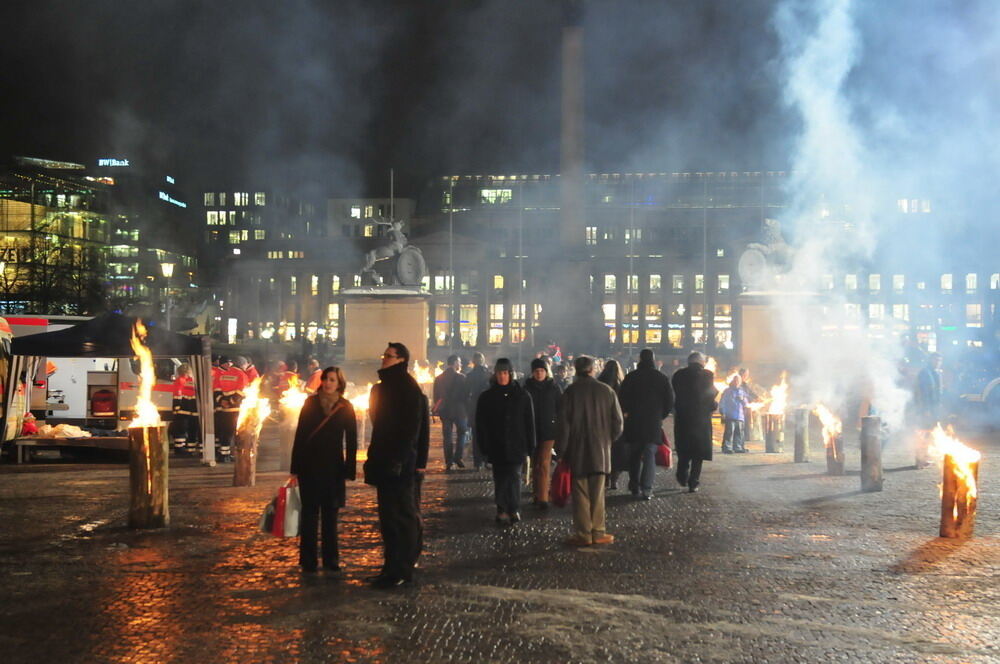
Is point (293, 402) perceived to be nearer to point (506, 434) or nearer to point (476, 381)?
point (476, 381)

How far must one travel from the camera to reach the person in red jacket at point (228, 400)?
16.6 meters

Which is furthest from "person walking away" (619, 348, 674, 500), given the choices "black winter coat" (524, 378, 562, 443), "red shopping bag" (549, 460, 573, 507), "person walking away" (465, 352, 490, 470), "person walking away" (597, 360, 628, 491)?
"person walking away" (465, 352, 490, 470)

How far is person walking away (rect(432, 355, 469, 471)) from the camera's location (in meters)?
14.8

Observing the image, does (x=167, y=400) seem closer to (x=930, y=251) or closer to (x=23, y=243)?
(x=23, y=243)

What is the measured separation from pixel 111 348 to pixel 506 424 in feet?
27.4

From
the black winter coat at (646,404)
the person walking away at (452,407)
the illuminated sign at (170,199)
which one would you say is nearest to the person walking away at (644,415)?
the black winter coat at (646,404)

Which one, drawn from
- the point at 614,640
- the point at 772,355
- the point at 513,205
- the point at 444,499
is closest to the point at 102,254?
the point at 513,205

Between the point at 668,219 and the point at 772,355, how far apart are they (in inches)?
3312

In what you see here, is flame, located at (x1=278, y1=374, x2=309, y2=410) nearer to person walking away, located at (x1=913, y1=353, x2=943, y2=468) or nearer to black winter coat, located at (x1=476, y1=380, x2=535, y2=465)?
black winter coat, located at (x1=476, y1=380, x2=535, y2=465)

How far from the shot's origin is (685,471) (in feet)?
40.4

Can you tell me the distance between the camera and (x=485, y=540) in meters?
8.95

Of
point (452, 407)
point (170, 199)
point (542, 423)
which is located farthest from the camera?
→ point (170, 199)

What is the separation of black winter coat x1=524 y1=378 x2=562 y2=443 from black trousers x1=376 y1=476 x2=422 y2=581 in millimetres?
4188

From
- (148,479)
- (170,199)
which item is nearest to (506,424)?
(148,479)
